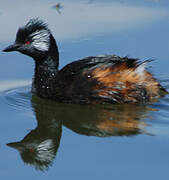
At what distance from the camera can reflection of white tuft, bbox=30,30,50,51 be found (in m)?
Answer: 9.07

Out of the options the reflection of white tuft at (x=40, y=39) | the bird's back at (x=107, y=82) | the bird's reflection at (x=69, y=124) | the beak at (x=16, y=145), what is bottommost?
the bird's reflection at (x=69, y=124)

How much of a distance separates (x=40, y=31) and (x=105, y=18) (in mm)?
2809

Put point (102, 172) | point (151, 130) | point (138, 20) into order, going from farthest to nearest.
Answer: point (138, 20) < point (151, 130) < point (102, 172)

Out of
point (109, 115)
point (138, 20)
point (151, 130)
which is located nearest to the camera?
point (151, 130)

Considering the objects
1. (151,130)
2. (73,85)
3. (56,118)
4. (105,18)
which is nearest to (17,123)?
(56,118)

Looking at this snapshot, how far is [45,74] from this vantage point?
30.3ft

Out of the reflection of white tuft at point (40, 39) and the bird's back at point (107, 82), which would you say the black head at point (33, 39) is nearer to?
the reflection of white tuft at point (40, 39)

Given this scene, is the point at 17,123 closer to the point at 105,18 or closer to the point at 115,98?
the point at 115,98

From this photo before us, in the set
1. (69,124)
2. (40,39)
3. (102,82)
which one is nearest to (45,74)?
(40,39)

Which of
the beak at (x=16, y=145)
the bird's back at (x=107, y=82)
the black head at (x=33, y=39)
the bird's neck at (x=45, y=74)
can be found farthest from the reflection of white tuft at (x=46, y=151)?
the black head at (x=33, y=39)

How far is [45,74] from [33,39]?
549mm

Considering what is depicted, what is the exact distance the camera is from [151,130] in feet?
24.7

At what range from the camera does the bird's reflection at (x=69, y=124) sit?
7143 mm

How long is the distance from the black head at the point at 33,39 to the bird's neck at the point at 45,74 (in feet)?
0.42
